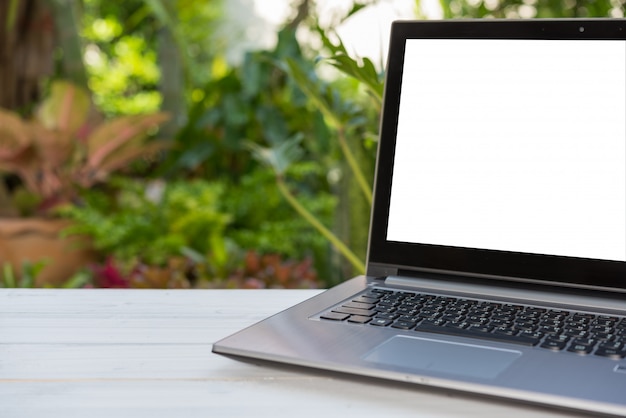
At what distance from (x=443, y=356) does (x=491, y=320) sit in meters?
0.11

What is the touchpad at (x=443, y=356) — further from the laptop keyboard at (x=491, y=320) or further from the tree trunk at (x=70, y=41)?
the tree trunk at (x=70, y=41)

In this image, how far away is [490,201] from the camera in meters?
0.84

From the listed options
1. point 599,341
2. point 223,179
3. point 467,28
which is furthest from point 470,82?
point 223,179

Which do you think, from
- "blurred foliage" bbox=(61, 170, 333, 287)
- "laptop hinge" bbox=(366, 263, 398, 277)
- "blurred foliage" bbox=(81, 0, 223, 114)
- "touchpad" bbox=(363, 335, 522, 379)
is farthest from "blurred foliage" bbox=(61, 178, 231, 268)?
"blurred foliage" bbox=(81, 0, 223, 114)

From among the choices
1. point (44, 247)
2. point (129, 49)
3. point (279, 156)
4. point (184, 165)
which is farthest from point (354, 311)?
point (129, 49)

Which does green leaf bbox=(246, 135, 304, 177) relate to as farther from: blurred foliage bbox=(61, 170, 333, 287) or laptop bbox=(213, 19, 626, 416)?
laptop bbox=(213, 19, 626, 416)

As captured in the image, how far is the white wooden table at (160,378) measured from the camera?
559 millimetres

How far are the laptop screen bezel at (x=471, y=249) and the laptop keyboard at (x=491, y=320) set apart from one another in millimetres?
62

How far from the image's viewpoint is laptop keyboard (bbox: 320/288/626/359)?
2.10ft

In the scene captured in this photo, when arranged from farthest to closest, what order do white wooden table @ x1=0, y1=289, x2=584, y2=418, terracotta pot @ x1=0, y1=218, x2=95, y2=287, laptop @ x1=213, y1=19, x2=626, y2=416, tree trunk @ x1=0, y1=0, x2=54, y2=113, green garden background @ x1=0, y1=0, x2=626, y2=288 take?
tree trunk @ x1=0, y1=0, x2=54, y2=113 < terracotta pot @ x1=0, y1=218, x2=95, y2=287 < green garden background @ x1=0, y1=0, x2=626, y2=288 < laptop @ x1=213, y1=19, x2=626, y2=416 < white wooden table @ x1=0, y1=289, x2=584, y2=418

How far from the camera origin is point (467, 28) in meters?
0.86

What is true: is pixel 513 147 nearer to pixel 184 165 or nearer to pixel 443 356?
pixel 443 356

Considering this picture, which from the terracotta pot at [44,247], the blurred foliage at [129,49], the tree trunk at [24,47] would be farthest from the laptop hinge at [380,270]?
the blurred foliage at [129,49]

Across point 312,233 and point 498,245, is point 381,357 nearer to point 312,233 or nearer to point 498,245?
point 498,245
